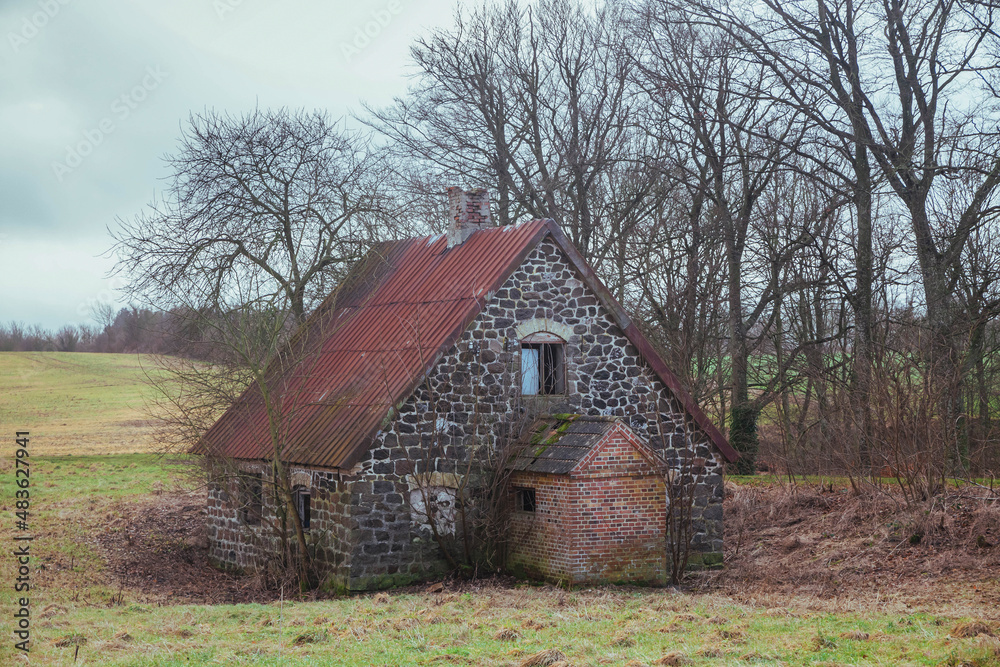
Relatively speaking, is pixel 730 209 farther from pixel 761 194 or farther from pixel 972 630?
pixel 972 630

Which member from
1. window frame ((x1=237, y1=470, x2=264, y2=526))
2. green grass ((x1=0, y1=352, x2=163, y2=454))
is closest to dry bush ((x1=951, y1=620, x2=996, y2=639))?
window frame ((x1=237, y1=470, x2=264, y2=526))

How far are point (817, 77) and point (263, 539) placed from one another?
671 inches

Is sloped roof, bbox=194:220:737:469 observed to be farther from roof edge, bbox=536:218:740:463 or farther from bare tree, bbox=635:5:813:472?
bare tree, bbox=635:5:813:472

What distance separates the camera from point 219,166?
21.5 metres

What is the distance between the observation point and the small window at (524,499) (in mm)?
15898

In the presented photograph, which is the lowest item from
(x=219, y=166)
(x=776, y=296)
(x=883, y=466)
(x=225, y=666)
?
(x=225, y=666)

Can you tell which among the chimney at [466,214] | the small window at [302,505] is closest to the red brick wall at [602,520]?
the small window at [302,505]

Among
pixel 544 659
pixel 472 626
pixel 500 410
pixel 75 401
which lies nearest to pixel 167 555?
pixel 500 410

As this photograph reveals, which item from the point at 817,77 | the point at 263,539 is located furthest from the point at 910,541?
the point at 817,77

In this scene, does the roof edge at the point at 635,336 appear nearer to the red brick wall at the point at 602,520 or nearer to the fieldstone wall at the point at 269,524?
the red brick wall at the point at 602,520

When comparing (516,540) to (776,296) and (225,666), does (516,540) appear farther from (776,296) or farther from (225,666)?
(776,296)

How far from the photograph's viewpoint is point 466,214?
18.9 m

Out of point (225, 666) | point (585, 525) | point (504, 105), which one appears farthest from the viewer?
point (504, 105)

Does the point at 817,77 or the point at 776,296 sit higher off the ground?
the point at 817,77
